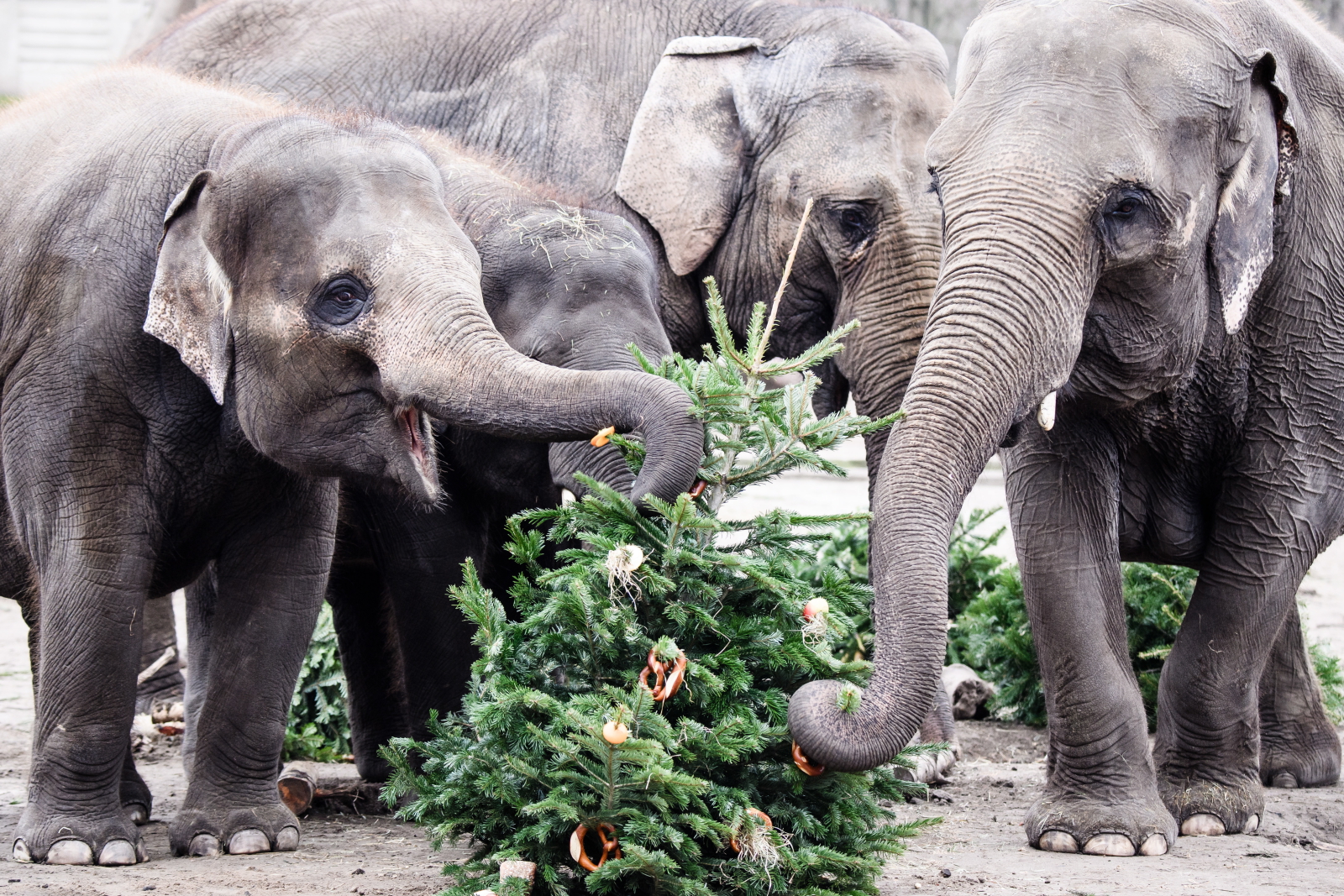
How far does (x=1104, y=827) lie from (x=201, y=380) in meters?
2.74

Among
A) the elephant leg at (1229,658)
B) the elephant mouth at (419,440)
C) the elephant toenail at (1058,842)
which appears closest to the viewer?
the elephant mouth at (419,440)

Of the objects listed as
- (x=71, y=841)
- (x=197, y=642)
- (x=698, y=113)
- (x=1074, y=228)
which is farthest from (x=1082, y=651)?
(x=197, y=642)

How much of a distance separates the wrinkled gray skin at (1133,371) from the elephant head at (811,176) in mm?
1359

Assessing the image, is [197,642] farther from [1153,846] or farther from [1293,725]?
[1293,725]

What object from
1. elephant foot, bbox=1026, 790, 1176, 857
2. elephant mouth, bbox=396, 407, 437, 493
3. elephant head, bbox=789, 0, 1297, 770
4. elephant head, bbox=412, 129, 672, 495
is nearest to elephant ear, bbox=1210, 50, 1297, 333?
elephant head, bbox=789, 0, 1297, 770

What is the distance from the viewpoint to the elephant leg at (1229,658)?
5402mm

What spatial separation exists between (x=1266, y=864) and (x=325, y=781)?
10.2 feet

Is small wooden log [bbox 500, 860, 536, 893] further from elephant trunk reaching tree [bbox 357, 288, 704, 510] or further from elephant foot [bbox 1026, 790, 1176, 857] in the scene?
elephant foot [bbox 1026, 790, 1176, 857]

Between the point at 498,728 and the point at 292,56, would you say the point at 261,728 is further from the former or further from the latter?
the point at 292,56

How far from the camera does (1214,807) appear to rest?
18.0 ft

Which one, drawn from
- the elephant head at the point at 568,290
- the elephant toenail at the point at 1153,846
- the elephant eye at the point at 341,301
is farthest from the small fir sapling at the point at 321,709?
the elephant toenail at the point at 1153,846

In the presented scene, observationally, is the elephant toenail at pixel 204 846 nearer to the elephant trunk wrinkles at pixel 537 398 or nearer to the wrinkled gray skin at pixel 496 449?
the wrinkled gray skin at pixel 496 449

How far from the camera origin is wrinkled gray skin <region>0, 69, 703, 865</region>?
185 inches

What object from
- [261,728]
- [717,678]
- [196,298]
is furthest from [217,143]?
[717,678]
